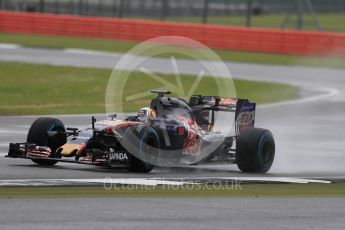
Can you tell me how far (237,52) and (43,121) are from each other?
2929 cm

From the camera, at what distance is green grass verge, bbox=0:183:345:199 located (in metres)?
13.2

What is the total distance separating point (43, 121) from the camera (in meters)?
16.0

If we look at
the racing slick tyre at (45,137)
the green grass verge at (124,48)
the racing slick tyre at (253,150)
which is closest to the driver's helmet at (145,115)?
the racing slick tyre at (45,137)

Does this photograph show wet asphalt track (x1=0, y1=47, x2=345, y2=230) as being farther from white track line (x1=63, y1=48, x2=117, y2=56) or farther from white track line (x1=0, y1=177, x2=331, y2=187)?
white track line (x1=63, y1=48, x2=117, y2=56)

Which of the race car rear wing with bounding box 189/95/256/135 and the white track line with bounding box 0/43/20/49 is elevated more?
the white track line with bounding box 0/43/20/49

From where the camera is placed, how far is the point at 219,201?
42.7ft

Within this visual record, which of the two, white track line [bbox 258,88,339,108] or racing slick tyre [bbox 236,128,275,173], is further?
white track line [bbox 258,88,339,108]

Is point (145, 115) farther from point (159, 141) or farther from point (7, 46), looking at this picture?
point (7, 46)

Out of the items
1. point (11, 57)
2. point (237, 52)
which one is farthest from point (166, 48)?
point (11, 57)

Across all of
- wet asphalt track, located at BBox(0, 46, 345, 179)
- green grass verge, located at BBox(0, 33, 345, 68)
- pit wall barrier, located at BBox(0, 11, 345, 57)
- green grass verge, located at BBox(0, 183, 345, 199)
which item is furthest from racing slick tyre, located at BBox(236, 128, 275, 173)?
pit wall barrier, located at BBox(0, 11, 345, 57)

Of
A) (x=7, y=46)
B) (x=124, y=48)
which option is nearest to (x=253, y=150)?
(x=7, y=46)

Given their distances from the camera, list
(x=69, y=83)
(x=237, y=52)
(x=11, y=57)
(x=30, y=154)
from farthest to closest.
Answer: (x=237, y=52) → (x=11, y=57) → (x=69, y=83) → (x=30, y=154)

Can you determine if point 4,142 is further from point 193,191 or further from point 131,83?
point 131,83

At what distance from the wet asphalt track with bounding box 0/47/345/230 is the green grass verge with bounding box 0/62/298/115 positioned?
7.26 ft
